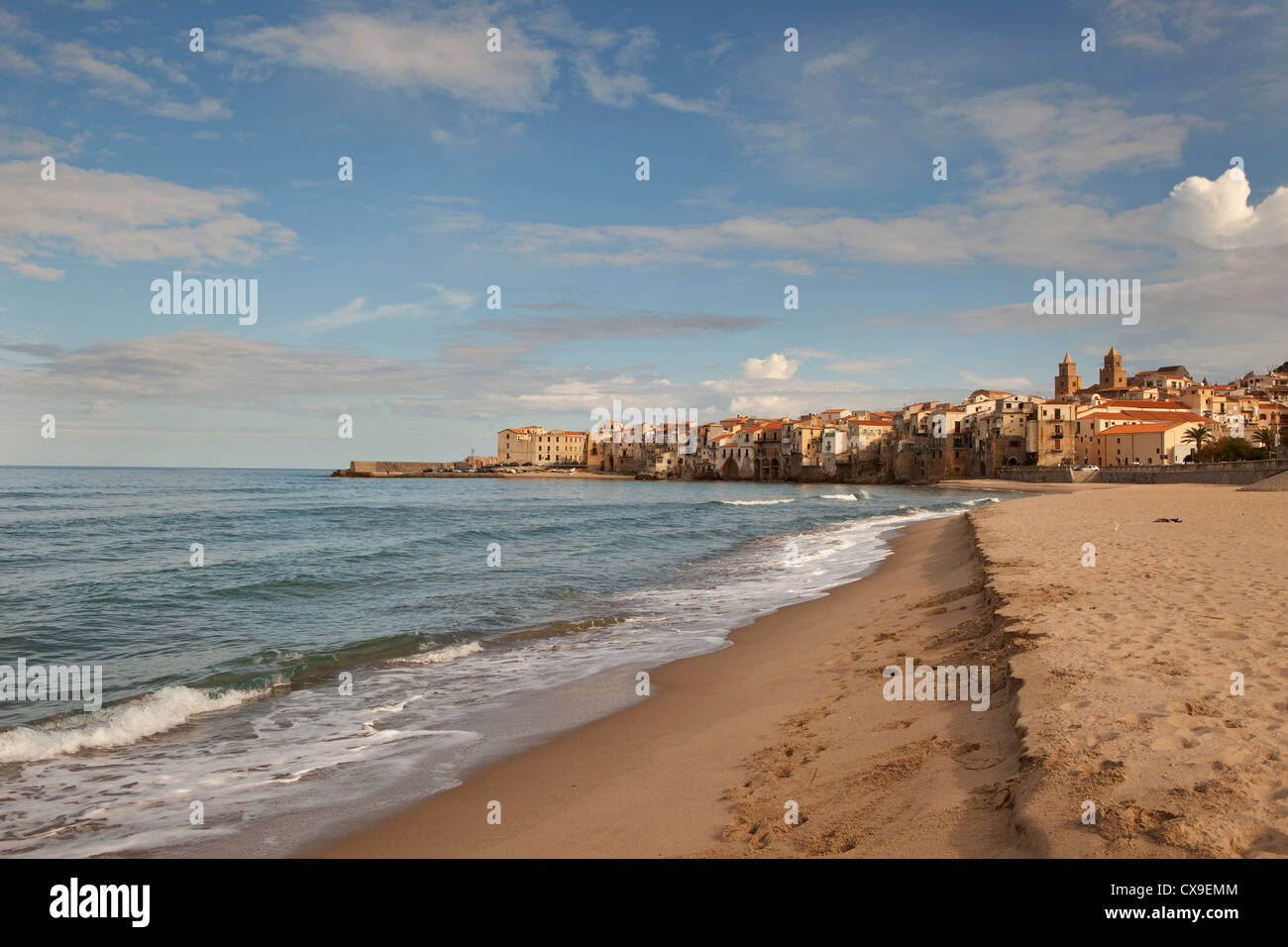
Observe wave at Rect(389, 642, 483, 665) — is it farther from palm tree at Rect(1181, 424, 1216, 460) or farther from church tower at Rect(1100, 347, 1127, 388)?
church tower at Rect(1100, 347, 1127, 388)

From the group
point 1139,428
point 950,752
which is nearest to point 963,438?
point 1139,428

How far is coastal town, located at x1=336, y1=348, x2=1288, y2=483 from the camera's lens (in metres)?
81.8

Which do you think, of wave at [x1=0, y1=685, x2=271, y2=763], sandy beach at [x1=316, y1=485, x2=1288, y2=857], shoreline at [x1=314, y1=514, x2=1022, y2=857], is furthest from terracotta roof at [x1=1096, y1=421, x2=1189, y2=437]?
wave at [x1=0, y1=685, x2=271, y2=763]

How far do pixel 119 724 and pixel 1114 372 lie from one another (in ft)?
498

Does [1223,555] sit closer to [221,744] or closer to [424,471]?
[221,744]

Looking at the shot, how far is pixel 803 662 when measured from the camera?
8883 millimetres

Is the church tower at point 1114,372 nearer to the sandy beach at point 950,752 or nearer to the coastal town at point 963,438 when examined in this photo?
the coastal town at point 963,438

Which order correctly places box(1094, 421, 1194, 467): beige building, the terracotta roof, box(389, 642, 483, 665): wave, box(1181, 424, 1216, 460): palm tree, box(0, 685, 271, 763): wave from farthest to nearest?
the terracotta roof < box(1094, 421, 1194, 467): beige building < box(1181, 424, 1216, 460): palm tree < box(389, 642, 483, 665): wave < box(0, 685, 271, 763): wave

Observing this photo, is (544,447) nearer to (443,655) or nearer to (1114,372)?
(1114,372)

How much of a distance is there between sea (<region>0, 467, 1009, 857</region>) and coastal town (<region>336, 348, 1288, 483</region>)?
238 feet

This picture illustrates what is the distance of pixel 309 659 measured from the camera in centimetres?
1037
